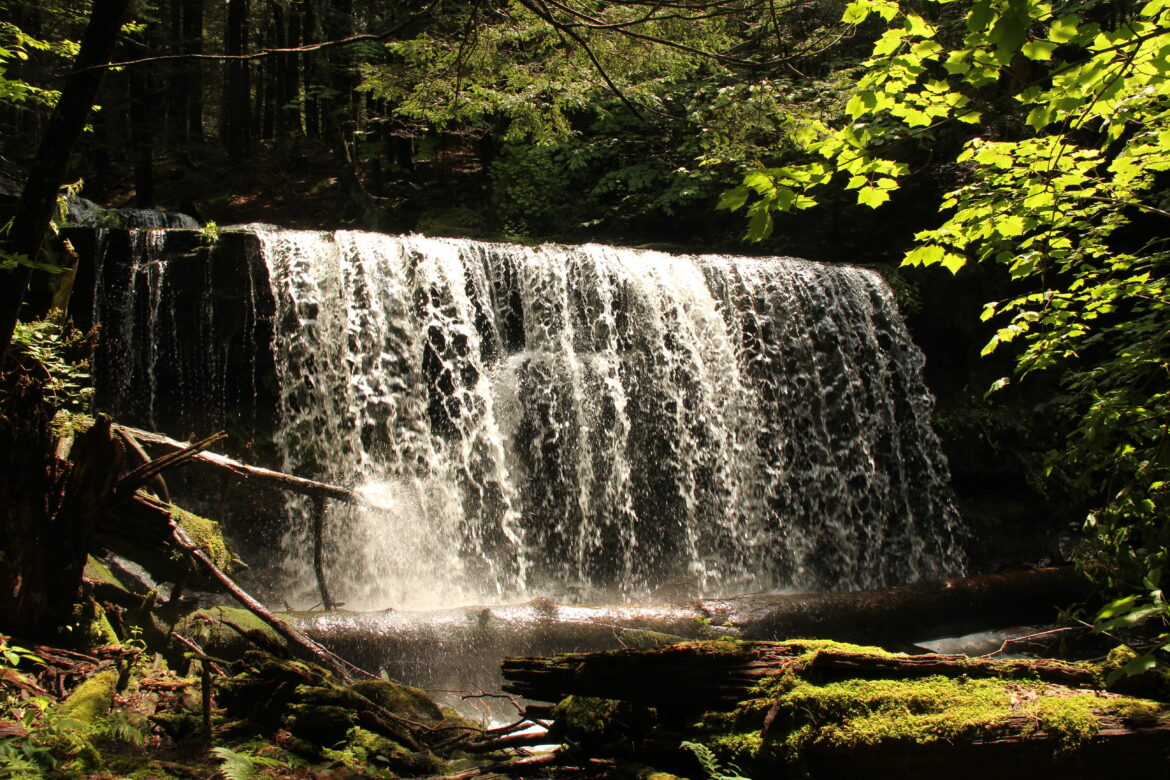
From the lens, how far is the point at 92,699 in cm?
330

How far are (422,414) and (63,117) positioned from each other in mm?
6416

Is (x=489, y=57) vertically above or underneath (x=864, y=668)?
above

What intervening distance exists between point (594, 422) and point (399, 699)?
5712 mm

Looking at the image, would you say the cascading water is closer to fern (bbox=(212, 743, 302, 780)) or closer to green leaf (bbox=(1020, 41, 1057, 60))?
fern (bbox=(212, 743, 302, 780))

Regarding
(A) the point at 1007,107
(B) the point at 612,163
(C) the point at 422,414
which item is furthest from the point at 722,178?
(C) the point at 422,414

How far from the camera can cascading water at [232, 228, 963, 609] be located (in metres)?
8.59

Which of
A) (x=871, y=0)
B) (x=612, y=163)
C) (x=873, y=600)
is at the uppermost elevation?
(x=612, y=163)

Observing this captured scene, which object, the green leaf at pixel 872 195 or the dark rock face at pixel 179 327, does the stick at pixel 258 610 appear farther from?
the dark rock face at pixel 179 327

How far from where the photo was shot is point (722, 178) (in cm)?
1459

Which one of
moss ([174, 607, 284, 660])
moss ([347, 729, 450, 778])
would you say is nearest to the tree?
moss ([347, 729, 450, 778])

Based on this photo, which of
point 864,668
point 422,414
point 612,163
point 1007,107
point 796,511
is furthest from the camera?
point 612,163

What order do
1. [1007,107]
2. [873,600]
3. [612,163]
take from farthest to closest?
[612,163] → [1007,107] → [873,600]

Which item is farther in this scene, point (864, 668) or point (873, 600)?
point (873, 600)

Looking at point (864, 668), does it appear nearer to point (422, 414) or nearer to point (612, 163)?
point (422, 414)
